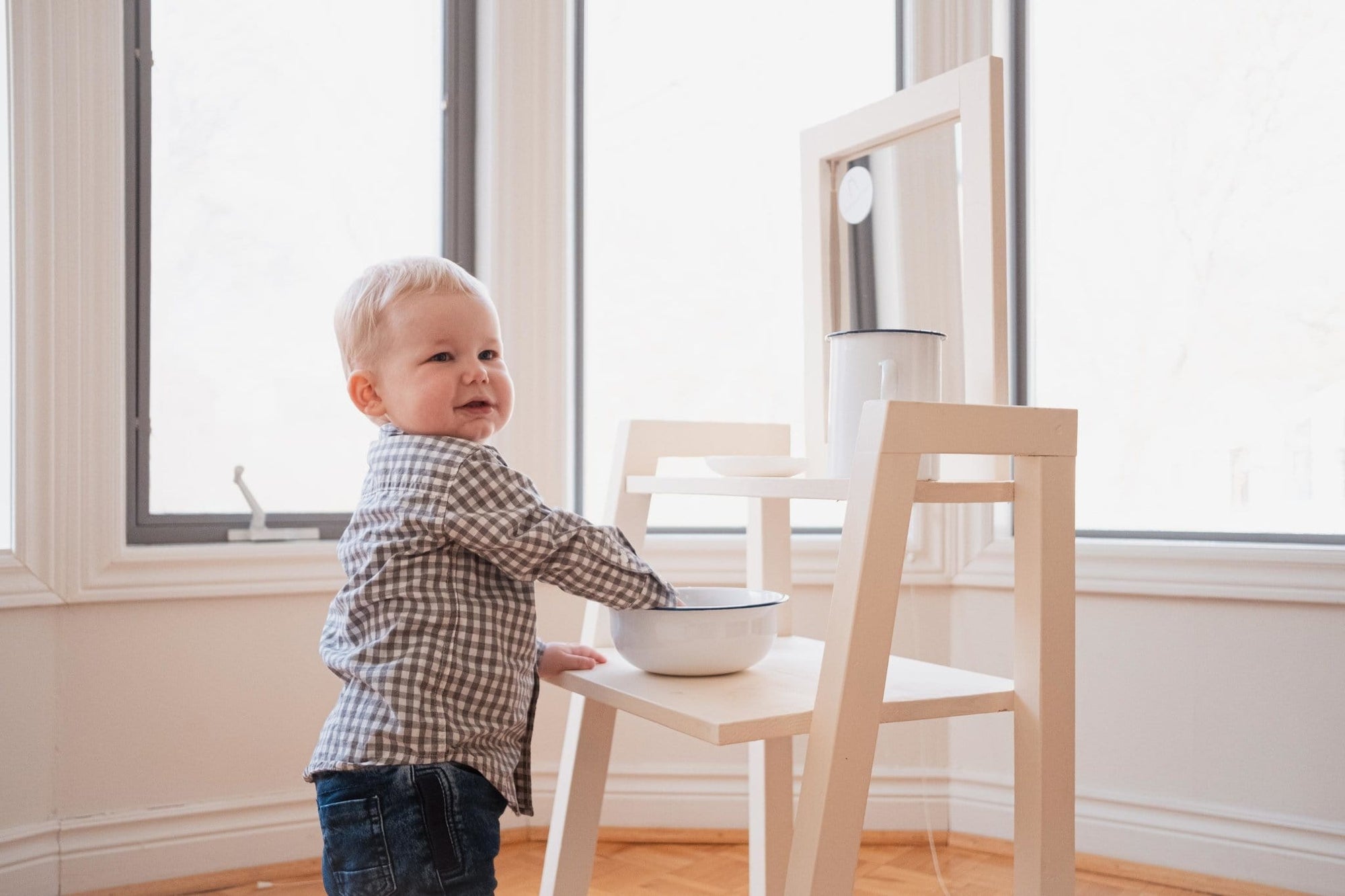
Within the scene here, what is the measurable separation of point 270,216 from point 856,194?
126 cm

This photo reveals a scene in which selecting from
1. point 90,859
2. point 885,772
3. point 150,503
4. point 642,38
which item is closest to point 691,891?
point 885,772

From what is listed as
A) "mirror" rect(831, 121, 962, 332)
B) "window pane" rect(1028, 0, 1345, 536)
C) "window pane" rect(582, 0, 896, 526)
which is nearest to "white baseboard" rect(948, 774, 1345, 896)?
"window pane" rect(1028, 0, 1345, 536)

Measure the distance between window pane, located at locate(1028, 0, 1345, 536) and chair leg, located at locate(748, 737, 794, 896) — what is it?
1.06 meters

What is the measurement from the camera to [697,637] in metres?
1.12

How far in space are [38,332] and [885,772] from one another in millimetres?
1714

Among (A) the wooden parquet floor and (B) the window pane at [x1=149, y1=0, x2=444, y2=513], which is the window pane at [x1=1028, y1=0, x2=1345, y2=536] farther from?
(B) the window pane at [x1=149, y1=0, x2=444, y2=513]

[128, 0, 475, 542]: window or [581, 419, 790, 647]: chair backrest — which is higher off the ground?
[128, 0, 475, 542]: window

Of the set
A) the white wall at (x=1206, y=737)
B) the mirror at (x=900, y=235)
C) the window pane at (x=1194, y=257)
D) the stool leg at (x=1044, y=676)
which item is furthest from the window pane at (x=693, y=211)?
the stool leg at (x=1044, y=676)

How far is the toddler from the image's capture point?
109 cm

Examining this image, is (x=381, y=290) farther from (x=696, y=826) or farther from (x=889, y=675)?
(x=696, y=826)

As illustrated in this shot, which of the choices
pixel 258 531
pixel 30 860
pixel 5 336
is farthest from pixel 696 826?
pixel 5 336

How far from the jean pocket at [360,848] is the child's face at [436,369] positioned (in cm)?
39

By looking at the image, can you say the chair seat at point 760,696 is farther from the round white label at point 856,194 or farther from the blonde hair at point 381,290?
the round white label at point 856,194

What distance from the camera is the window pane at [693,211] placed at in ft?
7.63
